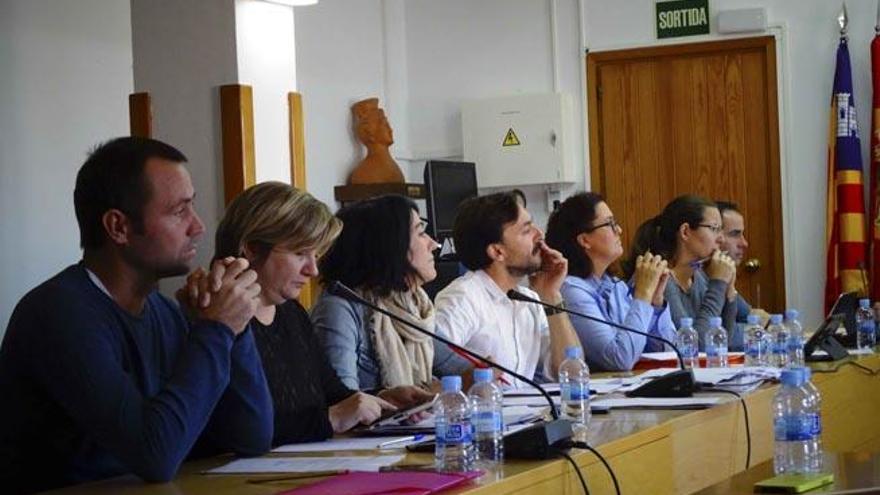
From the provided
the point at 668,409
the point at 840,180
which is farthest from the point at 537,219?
the point at 668,409

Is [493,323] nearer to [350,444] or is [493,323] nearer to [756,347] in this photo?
[756,347]

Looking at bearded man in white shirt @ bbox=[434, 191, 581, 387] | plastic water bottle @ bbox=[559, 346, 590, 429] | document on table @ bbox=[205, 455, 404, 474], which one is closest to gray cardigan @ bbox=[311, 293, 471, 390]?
bearded man in white shirt @ bbox=[434, 191, 581, 387]

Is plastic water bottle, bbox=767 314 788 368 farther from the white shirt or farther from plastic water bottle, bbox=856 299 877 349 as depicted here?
the white shirt

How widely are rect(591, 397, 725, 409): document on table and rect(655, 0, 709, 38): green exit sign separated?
435cm

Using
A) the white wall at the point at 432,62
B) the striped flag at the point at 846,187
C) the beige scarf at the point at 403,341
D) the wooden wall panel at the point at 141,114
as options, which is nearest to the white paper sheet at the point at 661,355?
the beige scarf at the point at 403,341

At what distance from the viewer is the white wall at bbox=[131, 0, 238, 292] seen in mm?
4945

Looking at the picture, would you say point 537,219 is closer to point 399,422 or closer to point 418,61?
point 418,61

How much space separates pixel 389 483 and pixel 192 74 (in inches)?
132

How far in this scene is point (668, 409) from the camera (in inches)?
112

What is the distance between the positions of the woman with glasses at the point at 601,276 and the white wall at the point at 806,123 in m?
2.49

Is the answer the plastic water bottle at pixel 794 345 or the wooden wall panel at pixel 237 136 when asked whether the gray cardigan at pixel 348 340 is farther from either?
the wooden wall panel at pixel 237 136

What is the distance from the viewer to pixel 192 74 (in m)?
5.00

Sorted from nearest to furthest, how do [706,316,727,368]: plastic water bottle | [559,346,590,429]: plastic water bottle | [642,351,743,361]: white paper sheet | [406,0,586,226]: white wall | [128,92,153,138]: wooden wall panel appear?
[559,346,590,429]: plastic water bottle → [706,316,727,368]: plastic water bottle → [642,351,743,361]: white paper sheet → [128,92,153,138]: wooden wall panel → [406,0,586,226]: white wall

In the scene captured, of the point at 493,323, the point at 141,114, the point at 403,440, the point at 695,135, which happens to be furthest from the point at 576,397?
the point at 695,135
